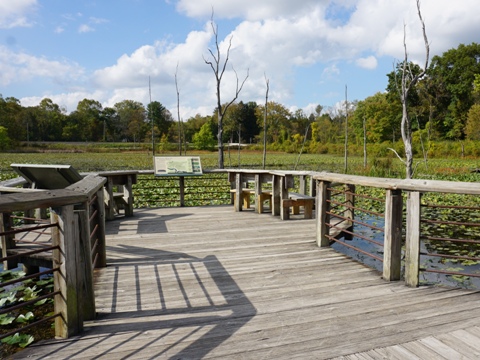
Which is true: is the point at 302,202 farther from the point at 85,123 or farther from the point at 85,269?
the point at 85,123

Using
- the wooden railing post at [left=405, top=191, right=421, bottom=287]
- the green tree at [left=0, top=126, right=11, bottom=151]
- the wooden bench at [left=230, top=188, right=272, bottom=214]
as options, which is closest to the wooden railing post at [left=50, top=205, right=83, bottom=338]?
the wooden railing post at [left=405, top=191, right=421, bottom=287]

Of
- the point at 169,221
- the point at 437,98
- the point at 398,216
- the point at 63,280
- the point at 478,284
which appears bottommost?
the point at 478,284

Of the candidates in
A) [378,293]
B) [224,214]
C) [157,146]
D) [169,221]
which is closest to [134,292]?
[378,293]

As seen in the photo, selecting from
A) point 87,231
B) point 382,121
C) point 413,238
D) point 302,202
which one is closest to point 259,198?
point 302,202

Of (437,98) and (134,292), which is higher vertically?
(437,98)

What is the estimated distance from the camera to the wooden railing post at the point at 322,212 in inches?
180

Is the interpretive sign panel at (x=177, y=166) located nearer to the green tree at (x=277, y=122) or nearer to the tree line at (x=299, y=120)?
the tree line at (x=299, y=120)

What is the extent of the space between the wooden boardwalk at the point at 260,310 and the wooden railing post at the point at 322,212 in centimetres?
21

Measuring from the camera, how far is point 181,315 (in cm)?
277

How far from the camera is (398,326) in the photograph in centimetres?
256

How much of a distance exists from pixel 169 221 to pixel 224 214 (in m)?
1.10

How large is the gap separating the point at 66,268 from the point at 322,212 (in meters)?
3.08

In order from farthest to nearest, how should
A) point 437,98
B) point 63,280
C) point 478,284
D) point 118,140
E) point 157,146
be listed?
point 118,140 → point 157,146 → point 437,98 → point 478,284 → point 63,280

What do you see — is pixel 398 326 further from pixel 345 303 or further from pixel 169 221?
pixel 169 221
